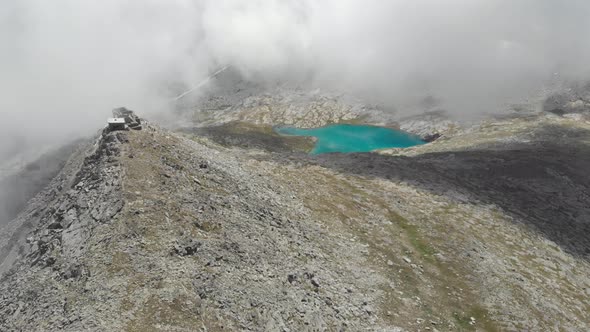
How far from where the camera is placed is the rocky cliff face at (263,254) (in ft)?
101

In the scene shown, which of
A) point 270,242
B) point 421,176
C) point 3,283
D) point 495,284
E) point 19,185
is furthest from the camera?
point 19,185

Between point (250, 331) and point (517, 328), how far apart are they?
28.3m

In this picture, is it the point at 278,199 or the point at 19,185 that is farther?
the point at 19,185

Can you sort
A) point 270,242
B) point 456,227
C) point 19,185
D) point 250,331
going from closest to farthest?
point 250,331 → point 270,242 → point 456,227 → point 19,185

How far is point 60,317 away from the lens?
28.4m

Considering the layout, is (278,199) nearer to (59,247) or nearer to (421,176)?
(59,247)

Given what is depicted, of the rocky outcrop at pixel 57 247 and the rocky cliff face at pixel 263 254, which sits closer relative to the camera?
the rocky outcrop at pixel 57 247

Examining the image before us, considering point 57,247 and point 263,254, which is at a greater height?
point 57,247

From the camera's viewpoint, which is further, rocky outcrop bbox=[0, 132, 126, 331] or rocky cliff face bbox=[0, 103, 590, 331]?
rocky cliff face bbox=[0, 103, 590, 331]

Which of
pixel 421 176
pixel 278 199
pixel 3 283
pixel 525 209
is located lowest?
pixel 525 209

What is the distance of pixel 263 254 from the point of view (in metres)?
39.5

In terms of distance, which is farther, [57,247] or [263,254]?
[263,254]

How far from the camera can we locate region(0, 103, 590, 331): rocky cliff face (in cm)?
3092

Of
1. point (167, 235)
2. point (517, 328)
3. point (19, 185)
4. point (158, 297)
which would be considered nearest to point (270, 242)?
point (167, 235)
